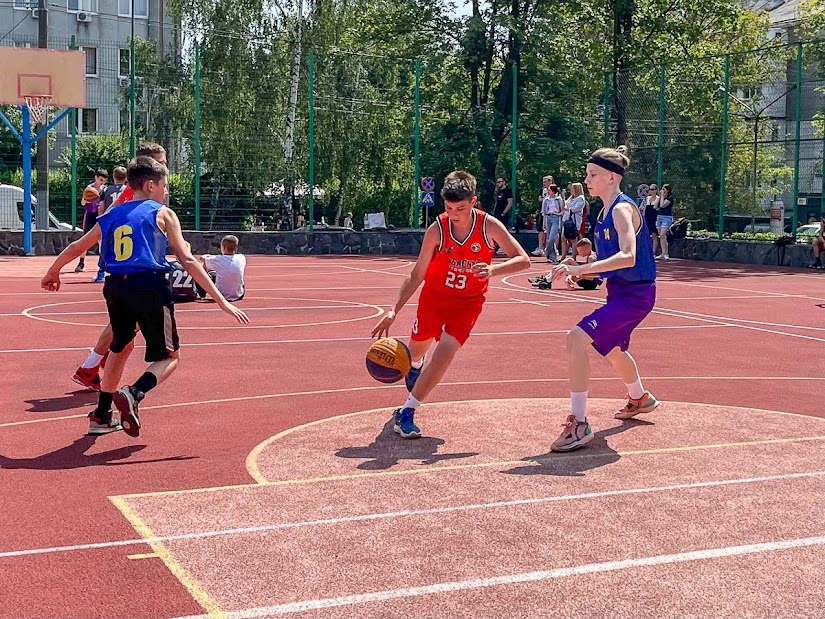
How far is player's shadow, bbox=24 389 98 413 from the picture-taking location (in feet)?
27.9

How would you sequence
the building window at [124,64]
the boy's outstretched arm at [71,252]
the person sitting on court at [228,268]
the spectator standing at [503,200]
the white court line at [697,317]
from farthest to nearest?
1. the building window at [124,64]
2. the spectator standing at [503,200]
3. the person sitting on court at [228,268]
4. the white court line at [697,317]
5. the boy's outstretched arm at [71,252]

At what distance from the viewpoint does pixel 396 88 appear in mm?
33594

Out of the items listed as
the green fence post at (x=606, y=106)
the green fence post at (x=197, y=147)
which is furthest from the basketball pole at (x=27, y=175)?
the green fence post at (x=606, y=106)

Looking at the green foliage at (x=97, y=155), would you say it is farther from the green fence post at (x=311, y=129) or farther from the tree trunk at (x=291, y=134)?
the green fence post at (x=311, y=129)

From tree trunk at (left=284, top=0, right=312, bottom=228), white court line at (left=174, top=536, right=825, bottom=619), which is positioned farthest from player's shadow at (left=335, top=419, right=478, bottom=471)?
tree trunk at (left=284, top=0, right=312, bottom=228)

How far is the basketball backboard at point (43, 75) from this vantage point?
28.1 m

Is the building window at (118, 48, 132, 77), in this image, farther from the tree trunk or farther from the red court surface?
the red court surface

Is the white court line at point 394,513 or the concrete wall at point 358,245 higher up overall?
the concrete wall at point 358,245

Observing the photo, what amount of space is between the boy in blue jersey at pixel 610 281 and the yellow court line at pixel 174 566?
8.95 ft

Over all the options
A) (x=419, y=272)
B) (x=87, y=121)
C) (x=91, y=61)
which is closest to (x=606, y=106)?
(x=91, y=61)

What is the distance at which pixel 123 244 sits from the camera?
24.0 feet

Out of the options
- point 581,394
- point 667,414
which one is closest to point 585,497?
point 581,394

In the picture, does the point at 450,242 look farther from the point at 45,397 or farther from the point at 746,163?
the point at 746,163

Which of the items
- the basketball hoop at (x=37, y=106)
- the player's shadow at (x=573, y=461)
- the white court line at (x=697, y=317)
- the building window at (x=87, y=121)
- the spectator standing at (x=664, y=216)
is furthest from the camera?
the building window at (x=87, y=121)
